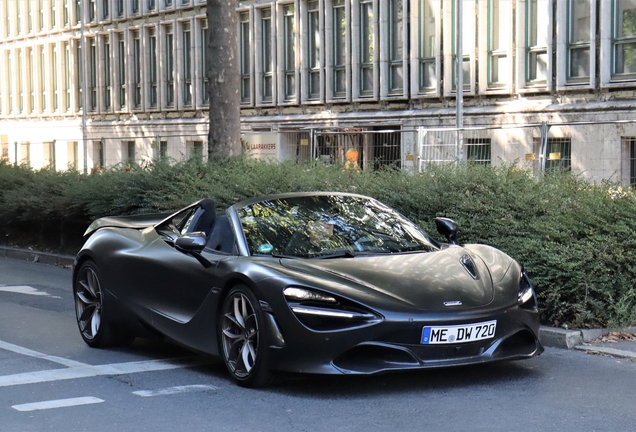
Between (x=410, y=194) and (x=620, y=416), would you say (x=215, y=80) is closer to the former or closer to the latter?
(x=410, y=194)

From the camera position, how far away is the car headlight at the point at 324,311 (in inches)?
257

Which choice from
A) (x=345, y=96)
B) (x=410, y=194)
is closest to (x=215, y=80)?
(x=410, y=194)

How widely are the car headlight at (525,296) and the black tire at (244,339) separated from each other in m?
1.78

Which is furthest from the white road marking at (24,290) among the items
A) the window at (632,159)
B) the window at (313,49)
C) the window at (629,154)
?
the window at (313,49)

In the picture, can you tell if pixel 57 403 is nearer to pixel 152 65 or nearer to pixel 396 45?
pixel 396 45

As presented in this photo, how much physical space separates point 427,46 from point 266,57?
839cm

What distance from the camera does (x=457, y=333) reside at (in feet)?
21.7

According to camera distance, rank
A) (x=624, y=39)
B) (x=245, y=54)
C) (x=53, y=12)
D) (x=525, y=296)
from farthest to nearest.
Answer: (x=53, y=12) < (x=245, y=54) < (x=624, y=39) < (x=525, y=296)

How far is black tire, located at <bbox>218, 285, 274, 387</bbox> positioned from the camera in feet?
22.3

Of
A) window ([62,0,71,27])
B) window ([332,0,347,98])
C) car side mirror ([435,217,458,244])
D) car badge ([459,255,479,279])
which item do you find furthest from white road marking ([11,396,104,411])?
window ([62,0,71,27])

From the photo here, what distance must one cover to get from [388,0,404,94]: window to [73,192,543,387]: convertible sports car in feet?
79.7

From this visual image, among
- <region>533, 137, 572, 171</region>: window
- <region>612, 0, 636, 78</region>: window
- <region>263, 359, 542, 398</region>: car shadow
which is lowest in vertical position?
<region>263, 359, 542, 398</region>: car shadow

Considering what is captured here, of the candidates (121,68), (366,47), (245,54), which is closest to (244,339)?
(366,47)

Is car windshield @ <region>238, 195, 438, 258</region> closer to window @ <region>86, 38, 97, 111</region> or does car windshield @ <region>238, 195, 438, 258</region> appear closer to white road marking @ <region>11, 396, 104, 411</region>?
white road marking @ <region>11, 396, 104, 411</region>
